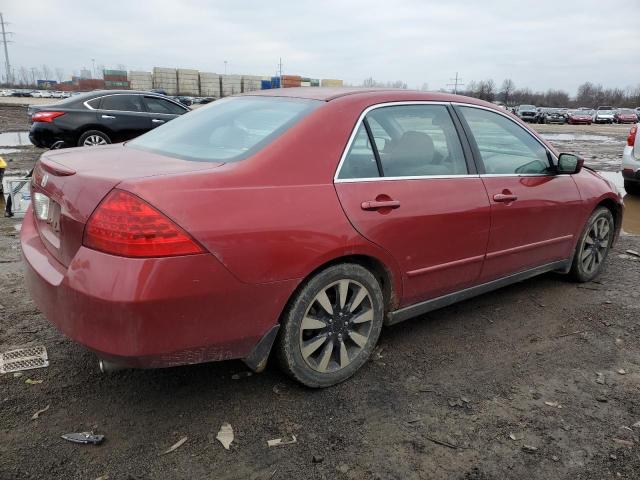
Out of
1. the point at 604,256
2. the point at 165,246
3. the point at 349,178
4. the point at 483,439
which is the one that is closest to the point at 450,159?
the point at 349,178

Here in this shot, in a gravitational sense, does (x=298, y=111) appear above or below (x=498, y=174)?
above

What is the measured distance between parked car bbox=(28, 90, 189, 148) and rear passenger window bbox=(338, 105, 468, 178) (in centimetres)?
866

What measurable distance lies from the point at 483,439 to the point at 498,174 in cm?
186

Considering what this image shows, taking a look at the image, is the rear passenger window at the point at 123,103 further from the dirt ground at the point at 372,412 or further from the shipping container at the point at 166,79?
the shipping container at the point at 166,79

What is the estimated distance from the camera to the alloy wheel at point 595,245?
184 inches

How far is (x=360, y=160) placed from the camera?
2.93 metres

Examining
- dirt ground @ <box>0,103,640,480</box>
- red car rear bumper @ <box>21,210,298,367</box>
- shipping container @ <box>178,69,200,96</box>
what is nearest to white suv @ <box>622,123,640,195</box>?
dirt ground @ <box>0,103,640,480</box>

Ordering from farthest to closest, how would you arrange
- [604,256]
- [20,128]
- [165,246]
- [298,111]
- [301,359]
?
1. [20,128]
2. [604,256]
3. [298,111]
4. [301,359]
5. [165,246]

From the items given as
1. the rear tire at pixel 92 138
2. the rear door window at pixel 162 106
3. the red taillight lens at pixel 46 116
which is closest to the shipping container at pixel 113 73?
the rear door window at pixel 162 106

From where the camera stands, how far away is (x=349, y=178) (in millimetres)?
2832

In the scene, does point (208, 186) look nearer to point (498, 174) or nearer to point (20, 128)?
point (498, 174)

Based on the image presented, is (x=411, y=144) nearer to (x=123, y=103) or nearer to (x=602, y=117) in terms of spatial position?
(x=123, y=103)

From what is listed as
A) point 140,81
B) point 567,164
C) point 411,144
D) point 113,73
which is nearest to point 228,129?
point 411,144

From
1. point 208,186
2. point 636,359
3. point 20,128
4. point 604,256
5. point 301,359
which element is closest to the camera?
point 208,186
